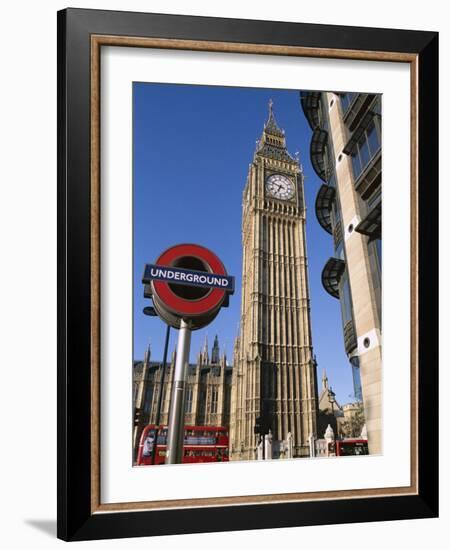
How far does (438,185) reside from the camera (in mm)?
5598

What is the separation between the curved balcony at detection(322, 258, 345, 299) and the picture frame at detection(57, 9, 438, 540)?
0.47m

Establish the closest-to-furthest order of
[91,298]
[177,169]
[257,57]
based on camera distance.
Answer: [91,298] → [257,57] → [177,169]

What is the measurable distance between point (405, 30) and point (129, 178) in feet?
6.71

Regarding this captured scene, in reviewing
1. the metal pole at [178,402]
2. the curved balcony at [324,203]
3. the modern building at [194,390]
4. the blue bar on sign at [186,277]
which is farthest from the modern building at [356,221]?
the metal pole at [178,402]

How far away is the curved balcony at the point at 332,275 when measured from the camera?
5.58 m

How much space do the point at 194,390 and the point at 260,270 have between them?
3.02 feet

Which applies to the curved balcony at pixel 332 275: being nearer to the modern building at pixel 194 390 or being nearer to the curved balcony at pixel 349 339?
the curved balcony at pixel 349 339

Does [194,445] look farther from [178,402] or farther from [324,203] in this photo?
[324,203]

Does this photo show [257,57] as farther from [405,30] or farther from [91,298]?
[91,298]

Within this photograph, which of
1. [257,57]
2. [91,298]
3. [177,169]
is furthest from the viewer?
[177,169]

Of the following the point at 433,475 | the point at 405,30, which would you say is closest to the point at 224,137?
the point at 405,30

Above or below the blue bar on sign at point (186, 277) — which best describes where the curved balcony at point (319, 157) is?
above

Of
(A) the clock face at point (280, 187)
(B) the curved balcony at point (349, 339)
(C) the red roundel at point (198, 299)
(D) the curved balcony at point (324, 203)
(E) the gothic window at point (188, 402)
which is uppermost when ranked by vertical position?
(A) the clock face at point (280, 187)

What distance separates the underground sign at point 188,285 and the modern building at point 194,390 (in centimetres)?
26
